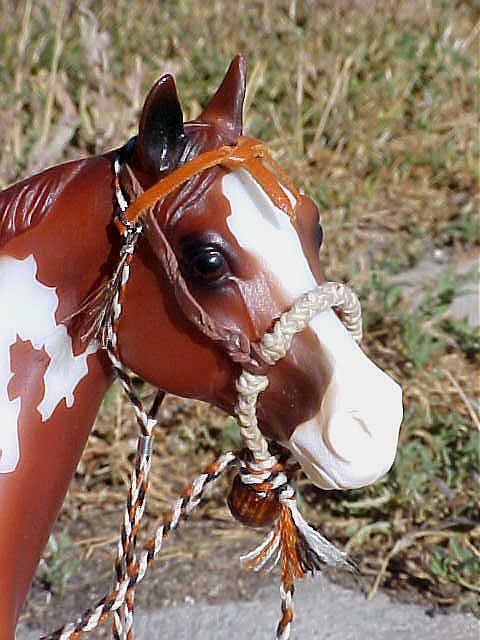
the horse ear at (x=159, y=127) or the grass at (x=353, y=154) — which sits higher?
the horse ear at (x=159, y=127)

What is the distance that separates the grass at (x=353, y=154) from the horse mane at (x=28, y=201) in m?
0.91

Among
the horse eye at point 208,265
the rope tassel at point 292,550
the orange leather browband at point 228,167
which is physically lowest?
the rope tassel at point 292,550

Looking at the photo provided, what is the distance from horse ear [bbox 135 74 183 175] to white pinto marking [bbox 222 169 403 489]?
5 centimetres

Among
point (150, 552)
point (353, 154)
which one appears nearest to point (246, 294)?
point (150, 552)

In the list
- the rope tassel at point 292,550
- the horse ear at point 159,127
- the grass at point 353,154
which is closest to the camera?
the horse ear at point 159,127

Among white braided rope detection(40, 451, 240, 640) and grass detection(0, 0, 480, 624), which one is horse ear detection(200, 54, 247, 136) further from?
grass detection(0, 0, 480, 624)

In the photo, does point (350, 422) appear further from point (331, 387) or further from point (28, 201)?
point (28, 201)

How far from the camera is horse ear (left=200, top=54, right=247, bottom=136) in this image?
0.78m

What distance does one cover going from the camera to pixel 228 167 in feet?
2.41

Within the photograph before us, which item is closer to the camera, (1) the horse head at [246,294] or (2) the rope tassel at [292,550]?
(1) the horse head at [246,294]

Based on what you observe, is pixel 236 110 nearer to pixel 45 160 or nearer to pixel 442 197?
pixel 45 160

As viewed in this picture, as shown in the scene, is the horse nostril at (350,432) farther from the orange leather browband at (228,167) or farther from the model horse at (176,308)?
the orange leather browband at (228,167)

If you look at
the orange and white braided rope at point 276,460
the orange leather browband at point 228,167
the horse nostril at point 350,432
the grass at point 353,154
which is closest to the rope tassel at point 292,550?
the orange and white braided rope at point 276,460

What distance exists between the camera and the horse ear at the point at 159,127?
69 cm
